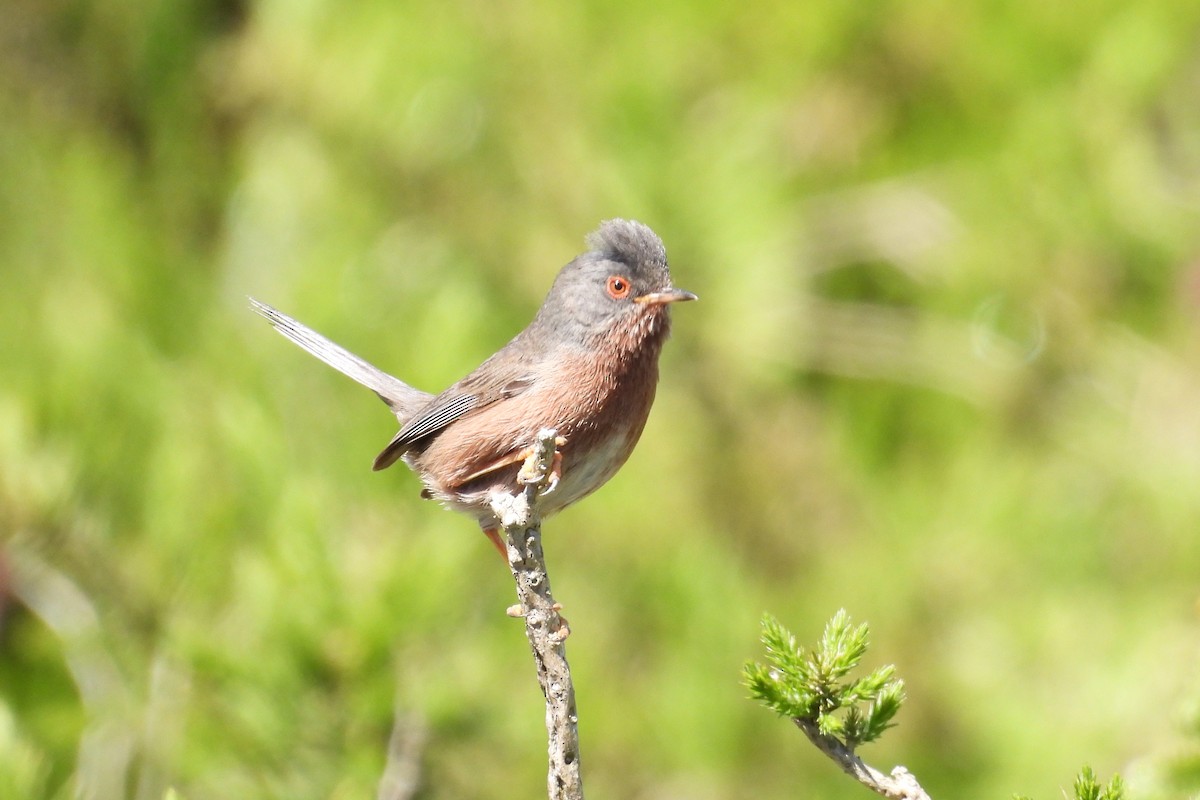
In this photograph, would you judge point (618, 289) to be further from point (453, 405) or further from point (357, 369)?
point (357, 369)

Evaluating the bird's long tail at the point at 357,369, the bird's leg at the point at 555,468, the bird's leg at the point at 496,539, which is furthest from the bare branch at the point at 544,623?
the bird's long tail at the point at 357,369

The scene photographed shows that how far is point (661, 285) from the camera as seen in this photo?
3.64 m

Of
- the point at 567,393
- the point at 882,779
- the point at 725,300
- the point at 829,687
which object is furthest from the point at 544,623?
the point at 725,300

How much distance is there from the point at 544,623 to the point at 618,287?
4.60ft

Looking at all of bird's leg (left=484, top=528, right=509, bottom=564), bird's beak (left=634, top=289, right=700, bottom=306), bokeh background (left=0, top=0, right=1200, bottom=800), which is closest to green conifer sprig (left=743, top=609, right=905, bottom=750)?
bird's beak (left=634, top=289, right=700, bottom=306)

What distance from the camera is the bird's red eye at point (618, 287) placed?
3.60m

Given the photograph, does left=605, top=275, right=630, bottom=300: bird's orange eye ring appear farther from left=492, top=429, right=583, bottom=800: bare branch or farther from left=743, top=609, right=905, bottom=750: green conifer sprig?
left=743, top=609, right=905, bottom=750: green conifer sprig

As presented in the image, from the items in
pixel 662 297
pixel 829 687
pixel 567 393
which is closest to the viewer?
pixel 829 687

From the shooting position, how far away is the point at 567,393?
3414 mm

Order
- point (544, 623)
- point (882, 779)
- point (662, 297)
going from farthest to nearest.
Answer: point (662, 297) → point (544, 623) → point (882, 779)

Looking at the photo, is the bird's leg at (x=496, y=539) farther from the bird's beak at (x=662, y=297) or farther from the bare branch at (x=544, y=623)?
the bare branch at (x=544, y=623)

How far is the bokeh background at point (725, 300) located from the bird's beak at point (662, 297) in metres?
0.89

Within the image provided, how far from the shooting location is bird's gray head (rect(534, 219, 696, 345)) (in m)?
3.56

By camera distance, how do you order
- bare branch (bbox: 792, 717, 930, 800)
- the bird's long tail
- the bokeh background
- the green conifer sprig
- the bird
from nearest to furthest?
1. bare branch (bbox: 792, 717, 930, 800)
2. the green conifer sprig
3. the bird
4. the bird's long tail
5. the bokeh background
